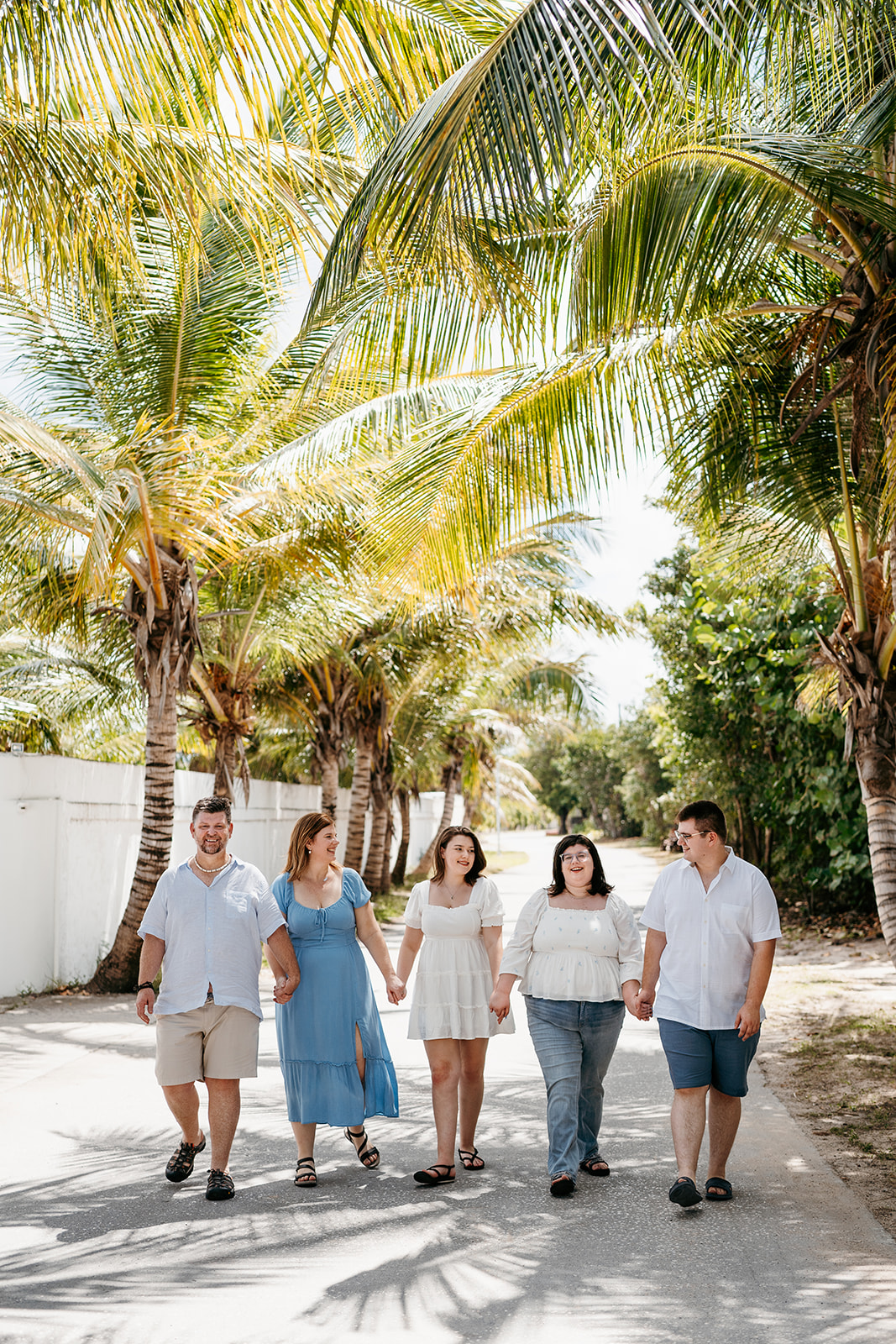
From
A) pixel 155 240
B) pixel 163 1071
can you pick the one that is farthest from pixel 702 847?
pixel 155 240

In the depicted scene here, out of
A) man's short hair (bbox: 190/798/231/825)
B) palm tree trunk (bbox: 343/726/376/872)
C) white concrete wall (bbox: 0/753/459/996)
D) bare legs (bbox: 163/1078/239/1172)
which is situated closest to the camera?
bare legs (bbox: 163/1078/239/1172)

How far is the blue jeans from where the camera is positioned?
17.6 feet

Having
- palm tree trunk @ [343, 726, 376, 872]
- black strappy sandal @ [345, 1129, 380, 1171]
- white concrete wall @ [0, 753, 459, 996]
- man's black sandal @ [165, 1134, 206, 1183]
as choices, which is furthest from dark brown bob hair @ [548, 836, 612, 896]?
palm tree trunk @ [343, 726, 376, 872]

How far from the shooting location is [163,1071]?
5.37 m

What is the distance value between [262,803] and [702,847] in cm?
1521

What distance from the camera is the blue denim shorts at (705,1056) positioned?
5.16 m

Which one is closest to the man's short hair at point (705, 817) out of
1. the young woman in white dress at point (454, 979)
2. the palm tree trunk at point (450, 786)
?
the young woman in white dress at point (454, 979)

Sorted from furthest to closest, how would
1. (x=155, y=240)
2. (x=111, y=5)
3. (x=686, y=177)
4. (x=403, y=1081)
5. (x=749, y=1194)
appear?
1. (x=155, y=240)
2. (x=403, y=1081)
3. (x=686, y=177)
4. (x=749, y=1194)
5. (x=111, y=5)

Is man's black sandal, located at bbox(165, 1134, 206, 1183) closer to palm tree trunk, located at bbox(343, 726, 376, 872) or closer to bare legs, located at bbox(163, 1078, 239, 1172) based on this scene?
bare legs, located at bbox(163, 1078, 239, 1172)

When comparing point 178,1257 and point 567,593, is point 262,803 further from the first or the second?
point 178,1257

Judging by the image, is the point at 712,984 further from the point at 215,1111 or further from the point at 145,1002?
the point at 145,1002

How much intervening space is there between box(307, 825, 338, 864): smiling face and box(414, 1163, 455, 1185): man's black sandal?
4.94ft

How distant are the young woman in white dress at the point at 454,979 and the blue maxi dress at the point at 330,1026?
0.25 meters

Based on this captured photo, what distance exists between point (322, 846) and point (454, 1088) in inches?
51.2
